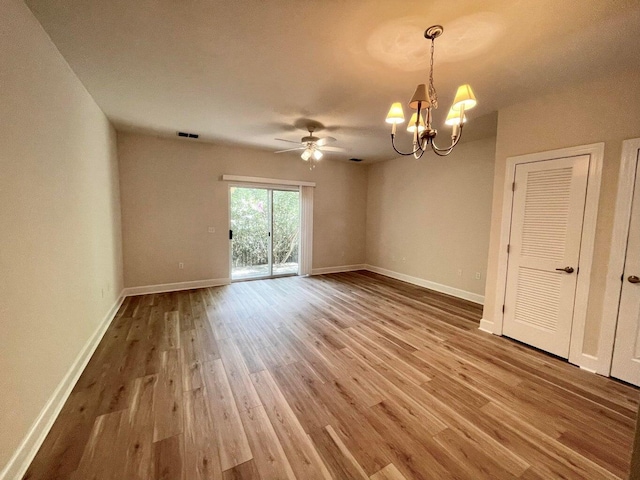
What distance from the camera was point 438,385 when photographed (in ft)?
7.20

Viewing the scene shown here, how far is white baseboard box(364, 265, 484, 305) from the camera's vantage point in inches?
173

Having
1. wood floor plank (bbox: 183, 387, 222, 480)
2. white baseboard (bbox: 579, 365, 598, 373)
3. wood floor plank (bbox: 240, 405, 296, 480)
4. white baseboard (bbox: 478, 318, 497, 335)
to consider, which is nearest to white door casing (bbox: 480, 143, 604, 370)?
white baseboard (bbox: 579, 365, 598, 373)

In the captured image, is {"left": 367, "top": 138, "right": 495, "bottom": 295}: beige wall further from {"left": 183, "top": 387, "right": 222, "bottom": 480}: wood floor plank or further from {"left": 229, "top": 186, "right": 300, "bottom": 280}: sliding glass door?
{"left": 183, "top": 387, "right": 222, "bottom": 480}: wood floor plank

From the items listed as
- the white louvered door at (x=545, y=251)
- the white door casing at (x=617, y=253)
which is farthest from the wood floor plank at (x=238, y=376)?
the white door casing at (x=617, y=253)

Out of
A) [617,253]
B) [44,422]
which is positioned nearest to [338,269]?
[617,253]

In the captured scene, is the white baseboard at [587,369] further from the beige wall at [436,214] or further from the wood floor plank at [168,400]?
the wood floor plank at [168,400]

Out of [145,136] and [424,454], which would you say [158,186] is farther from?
[424,454]

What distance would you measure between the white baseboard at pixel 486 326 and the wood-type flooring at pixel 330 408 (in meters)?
0.28

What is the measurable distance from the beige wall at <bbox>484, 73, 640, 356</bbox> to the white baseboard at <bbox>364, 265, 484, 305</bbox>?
188cm

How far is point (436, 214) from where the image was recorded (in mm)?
5008

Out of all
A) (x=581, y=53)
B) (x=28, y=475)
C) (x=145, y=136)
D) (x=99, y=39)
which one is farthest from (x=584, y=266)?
(x=145, y=136)

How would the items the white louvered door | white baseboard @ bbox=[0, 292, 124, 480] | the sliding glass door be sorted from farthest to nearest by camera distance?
the sliding glass door
the white louvered door
white baseboard @ bbox=[0, 292, 124, 480]

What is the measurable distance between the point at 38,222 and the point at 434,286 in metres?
5.40

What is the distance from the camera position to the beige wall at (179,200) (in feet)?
14.3
